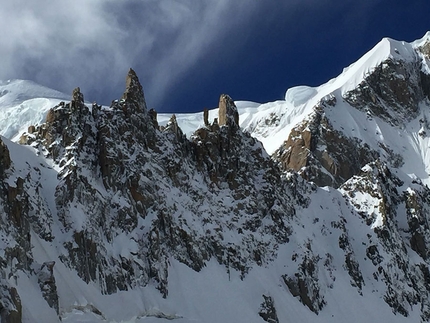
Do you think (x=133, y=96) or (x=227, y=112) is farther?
(x=227, y=112)

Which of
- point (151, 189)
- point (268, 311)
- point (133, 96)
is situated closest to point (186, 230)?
point (151, 189)

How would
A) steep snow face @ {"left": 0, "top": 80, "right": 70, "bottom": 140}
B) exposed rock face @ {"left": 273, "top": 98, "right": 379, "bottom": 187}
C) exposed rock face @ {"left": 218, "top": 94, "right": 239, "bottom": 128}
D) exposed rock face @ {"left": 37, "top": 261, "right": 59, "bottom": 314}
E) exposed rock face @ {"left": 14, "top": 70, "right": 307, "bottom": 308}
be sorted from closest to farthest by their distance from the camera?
exposed rock face @ {"left": 37, "top": 261, "right": 59, "bottom": 314} → exposed rock face @ {"left": 14, "top": 70, "right": 307, "bottom": 308} → exposed rock face @ {"left": 218, "top": 94, "right": 239, "bottom": 128} → steep snow face @ {"left": 0, "top": 80, "right": 70, "bottom": 140} → exposed rock face @ {"left": 273, "top": 98, "right": 379, "bottom": 187}

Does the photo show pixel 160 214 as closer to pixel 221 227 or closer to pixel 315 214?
pixel 221 227

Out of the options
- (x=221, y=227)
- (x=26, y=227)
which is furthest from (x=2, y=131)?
(x=26, y=227)

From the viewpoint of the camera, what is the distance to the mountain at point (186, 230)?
94.6 metres

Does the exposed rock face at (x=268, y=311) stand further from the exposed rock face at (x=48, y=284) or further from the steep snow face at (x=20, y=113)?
the steep snow face at (x=20, y=113)

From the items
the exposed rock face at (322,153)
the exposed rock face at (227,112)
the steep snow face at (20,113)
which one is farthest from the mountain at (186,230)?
the exposed rock face at (322,153)

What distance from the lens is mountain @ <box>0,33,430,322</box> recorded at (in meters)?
94.6

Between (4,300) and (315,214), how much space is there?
79881 mm

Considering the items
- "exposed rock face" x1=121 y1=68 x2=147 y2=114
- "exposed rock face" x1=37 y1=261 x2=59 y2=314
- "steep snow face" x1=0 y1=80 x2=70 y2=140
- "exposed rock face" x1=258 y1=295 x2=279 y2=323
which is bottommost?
"exposed rock face" x1=258 y1=295 x2=279 y2=323

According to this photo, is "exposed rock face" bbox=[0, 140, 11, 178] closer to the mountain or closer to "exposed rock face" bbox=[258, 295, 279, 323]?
the mountain

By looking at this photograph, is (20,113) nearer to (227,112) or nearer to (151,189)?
(227,112)

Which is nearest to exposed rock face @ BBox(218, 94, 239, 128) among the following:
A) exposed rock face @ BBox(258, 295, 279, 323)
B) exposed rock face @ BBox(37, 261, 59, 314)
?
exposed rock face @ BBox(258, 295, 279, 323)

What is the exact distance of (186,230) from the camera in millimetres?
115312
